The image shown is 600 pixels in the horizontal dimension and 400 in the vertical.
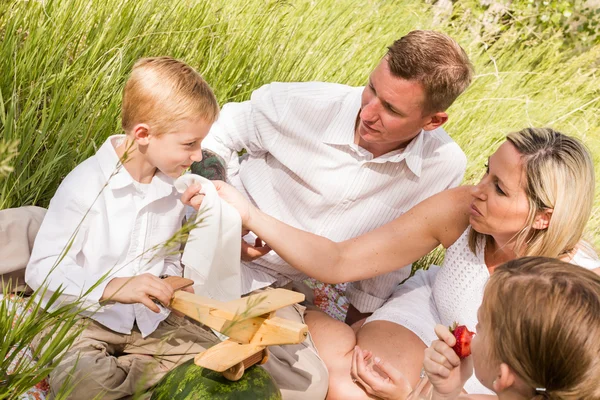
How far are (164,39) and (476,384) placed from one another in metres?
2.67

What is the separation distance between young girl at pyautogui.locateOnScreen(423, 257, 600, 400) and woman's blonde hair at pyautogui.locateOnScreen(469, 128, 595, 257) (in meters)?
0.91

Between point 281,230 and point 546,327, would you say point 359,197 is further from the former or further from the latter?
point 546,327

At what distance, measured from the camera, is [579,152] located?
3277 millimetres

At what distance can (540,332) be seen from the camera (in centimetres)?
217

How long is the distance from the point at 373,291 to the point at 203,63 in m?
1.80

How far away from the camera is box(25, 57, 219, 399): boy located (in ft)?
9.32

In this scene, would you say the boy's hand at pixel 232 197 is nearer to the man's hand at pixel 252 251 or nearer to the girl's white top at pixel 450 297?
the man's hand at pixel 252 251

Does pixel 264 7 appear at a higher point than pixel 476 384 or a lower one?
higher

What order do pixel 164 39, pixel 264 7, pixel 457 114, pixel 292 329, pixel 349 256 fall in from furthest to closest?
pixel 457 114
pixel 264 7
pixel 164 39
pixel 349 256
pixel 292 329

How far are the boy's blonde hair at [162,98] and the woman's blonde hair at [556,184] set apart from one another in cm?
146

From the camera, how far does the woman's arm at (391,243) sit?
11.6ft

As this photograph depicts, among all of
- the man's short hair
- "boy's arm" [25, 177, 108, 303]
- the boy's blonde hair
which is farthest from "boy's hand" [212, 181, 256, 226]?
the man's short hair

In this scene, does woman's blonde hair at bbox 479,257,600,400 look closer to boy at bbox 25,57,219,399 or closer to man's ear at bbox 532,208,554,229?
man's ear at bbox 532,208,554,229

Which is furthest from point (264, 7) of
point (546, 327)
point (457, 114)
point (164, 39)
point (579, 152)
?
point (546, 327)
